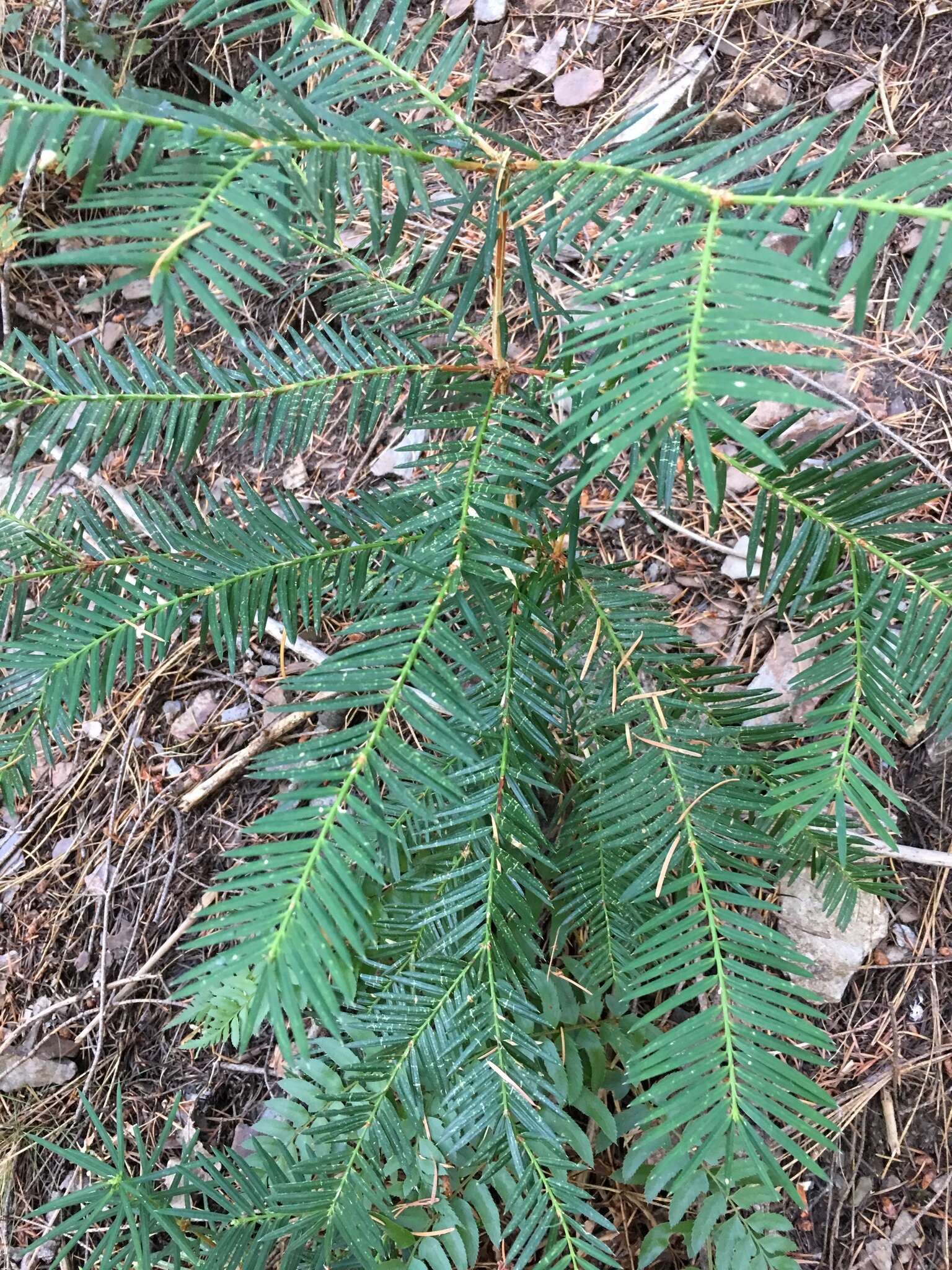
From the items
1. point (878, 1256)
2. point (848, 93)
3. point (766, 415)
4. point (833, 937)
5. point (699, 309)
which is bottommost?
point (878, 1256)

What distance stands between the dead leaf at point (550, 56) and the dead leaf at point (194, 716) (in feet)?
4.78

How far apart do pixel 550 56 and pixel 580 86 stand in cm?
11

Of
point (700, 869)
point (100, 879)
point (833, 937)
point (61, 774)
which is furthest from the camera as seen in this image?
point (61, 774)

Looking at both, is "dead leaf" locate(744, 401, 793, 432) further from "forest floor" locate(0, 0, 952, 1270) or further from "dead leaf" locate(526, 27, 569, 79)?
"dead leaf" locate(526, 27, 569, 79)

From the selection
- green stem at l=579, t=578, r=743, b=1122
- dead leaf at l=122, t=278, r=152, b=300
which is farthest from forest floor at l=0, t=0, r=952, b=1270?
green stem at l=579, t=578, r=743, b=1122

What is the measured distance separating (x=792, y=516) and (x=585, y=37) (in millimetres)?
1501

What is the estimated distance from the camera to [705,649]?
151cm

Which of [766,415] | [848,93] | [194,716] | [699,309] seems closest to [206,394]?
[699,309]

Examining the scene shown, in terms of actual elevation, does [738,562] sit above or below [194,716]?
above

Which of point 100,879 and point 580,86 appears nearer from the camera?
point 100,879

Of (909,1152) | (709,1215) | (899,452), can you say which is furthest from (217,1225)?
(899,452)

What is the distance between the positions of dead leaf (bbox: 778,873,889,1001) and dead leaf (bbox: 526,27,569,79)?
1.66 meters

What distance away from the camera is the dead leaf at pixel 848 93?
1575 millimetres

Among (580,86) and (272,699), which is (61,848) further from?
(580,86)
